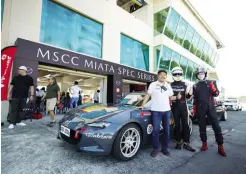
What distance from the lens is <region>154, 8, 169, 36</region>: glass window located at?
11430 millimetres

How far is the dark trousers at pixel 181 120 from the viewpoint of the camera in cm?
312

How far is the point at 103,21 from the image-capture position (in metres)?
8.22

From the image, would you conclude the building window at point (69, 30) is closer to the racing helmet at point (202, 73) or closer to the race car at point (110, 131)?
the race car at point (110, 131)

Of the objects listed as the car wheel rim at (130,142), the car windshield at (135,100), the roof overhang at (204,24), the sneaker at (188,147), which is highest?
the roof overhang at (204,24)

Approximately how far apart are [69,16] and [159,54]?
7142 millimetres

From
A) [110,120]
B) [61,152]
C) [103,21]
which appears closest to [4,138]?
[61,152]

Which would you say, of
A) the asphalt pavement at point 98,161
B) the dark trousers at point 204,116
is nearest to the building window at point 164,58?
the dark trousers at point 204,116

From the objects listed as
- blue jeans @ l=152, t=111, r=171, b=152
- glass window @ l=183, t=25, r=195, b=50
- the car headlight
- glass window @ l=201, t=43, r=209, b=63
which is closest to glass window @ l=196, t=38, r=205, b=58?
glass window @ l=201, t=43, r=209, b=63

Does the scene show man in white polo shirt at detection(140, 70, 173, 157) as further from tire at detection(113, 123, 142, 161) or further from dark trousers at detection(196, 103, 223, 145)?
dark trousers at detection(196, 103, 223, 145)

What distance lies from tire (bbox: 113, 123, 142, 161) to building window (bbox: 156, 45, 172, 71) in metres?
9.48

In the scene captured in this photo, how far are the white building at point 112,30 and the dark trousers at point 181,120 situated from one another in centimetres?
556

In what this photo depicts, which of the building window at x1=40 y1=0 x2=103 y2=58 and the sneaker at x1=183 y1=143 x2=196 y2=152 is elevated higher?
the building window at x1=40 y1=0 x2=103 y2=58

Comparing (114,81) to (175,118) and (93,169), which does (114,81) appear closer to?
(175,118)

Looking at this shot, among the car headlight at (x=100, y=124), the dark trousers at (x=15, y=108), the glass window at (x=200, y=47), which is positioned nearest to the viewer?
the car headlight at (x=100, y=124)
